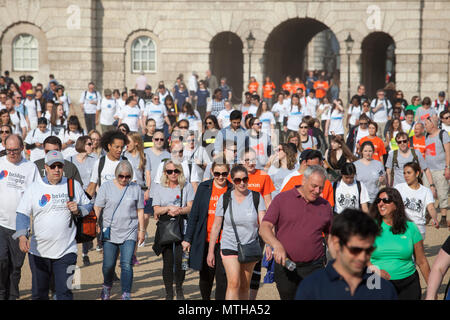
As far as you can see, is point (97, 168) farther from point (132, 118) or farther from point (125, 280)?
point (132, 118)

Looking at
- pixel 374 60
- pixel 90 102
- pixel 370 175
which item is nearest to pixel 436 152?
pixel 370 175

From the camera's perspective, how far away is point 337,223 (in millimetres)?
4441

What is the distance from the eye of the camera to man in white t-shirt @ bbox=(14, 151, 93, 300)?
7570mm

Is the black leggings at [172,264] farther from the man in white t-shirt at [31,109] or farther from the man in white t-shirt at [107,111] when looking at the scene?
the man in white t-shirt at [107,111]

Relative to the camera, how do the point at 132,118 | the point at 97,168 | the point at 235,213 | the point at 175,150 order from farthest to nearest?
the point at 132,118
the point at 175,150
the point at 97,168
the point at 235,213

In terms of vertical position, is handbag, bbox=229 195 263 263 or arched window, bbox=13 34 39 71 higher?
arched window, bbox=13 34 39 71

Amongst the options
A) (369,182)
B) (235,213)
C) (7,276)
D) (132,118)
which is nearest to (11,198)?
(7,276)

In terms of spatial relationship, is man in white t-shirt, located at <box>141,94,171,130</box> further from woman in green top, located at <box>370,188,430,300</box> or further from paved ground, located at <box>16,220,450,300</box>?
woman in green top, located at <box>370,188,430,300</box>

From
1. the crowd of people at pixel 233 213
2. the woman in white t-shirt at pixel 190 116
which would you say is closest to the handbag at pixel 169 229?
the crowd of people at pixel 233 213

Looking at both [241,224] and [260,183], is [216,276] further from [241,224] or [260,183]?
→ [260,183]

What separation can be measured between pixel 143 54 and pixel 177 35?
178 cm

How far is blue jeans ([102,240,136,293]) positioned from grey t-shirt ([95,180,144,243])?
0.25 ft

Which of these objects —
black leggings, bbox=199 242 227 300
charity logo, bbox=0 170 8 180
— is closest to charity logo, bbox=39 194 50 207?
charity logo, bbox=0 170 8 180

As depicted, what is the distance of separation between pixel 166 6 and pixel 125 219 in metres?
25.4
